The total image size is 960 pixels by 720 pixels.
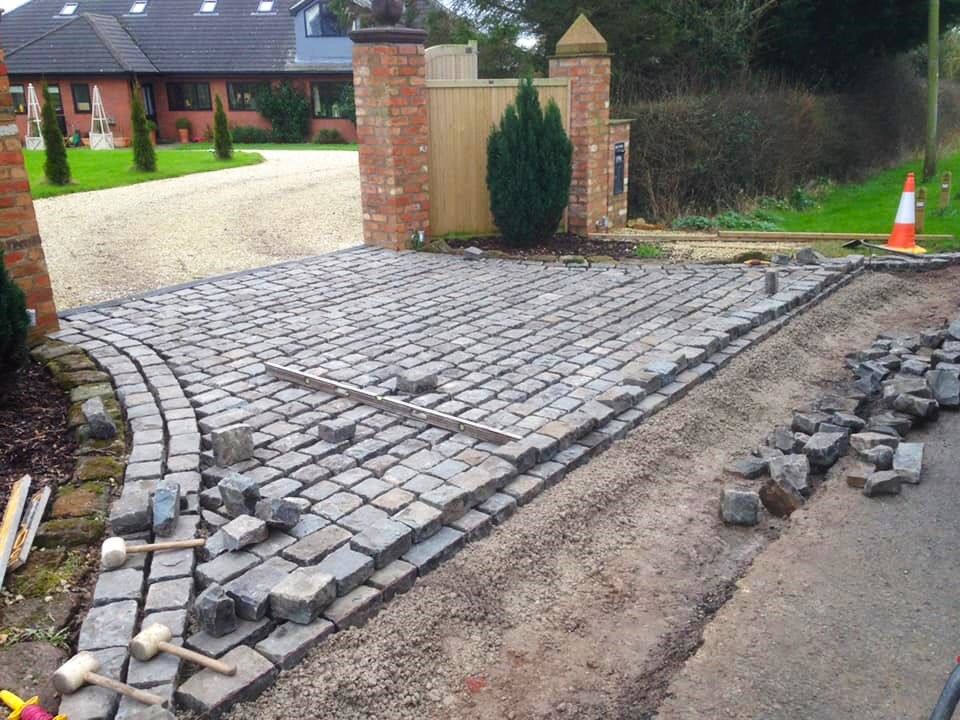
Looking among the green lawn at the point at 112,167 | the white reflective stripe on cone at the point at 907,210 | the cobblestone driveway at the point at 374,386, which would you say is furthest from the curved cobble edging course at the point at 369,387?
the green lawn at the point at 112,167

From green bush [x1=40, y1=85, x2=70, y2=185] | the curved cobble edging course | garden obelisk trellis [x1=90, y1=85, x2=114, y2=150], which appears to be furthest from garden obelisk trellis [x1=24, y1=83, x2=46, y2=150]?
the curved cobble edging course

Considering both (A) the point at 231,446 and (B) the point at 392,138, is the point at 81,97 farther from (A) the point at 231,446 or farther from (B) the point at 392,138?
(A) the point at 231,446

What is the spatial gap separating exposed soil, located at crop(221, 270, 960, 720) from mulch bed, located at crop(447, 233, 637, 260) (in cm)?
505

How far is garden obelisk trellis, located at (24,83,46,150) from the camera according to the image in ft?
95.1

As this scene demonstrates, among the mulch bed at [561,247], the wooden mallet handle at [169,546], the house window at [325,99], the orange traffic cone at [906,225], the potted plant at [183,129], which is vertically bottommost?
the wooden mallet handle at [169,546]

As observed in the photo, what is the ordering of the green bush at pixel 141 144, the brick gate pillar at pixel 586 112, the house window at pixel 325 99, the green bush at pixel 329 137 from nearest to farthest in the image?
the brick gate pillar at pixel 586 112, the green bush at pixel 141 144, the green bush at pixel 329 137, the house window at pixel 325 99

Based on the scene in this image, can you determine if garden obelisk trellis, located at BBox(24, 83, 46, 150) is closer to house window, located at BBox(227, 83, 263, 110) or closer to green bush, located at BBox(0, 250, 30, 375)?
house window, located at BBox(227, 83, 263, 110)

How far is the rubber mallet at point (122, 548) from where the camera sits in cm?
350

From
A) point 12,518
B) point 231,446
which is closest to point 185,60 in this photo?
point 231,446

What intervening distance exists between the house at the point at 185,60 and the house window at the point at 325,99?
4 cm

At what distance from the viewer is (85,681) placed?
2.87m

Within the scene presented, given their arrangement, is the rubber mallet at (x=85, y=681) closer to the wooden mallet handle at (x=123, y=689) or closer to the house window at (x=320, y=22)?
the wooden mallet handle at (x=123, y=689)

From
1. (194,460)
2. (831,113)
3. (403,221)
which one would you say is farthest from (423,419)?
(831,113)

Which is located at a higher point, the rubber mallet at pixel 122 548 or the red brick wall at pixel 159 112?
the red brick wall at pixel 159 112
